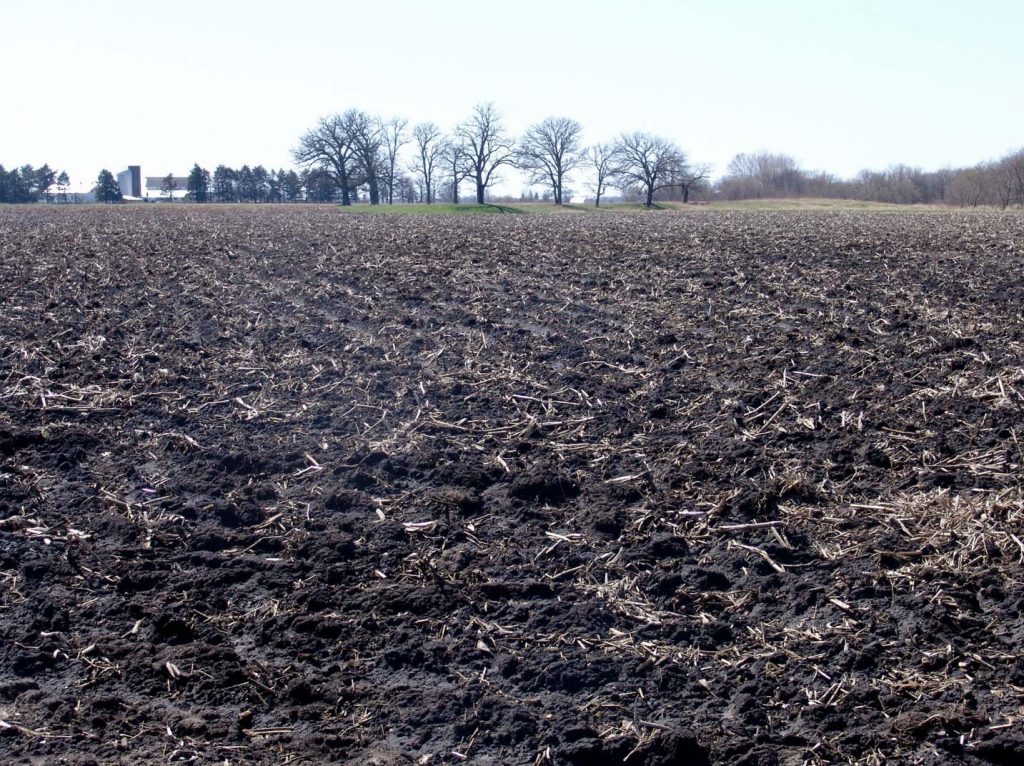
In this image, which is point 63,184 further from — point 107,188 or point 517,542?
point 517,542

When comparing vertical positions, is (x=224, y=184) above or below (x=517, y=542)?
above

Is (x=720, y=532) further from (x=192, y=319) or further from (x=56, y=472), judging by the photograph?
(x=192, y=319)

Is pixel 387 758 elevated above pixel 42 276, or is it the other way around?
pixel 42 276

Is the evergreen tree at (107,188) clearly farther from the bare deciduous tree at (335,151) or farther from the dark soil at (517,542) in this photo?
the dark soil at (517,542)

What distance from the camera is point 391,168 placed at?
112 meters

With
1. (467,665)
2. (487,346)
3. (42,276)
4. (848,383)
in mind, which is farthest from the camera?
(42,276)

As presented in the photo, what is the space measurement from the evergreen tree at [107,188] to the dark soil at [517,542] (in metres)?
107

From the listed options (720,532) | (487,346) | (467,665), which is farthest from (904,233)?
(467,665)

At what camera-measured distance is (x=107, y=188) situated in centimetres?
10819

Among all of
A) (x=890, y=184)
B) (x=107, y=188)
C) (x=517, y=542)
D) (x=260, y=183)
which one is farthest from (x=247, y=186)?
(x=517, y=542)

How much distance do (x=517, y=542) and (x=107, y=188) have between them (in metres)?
115

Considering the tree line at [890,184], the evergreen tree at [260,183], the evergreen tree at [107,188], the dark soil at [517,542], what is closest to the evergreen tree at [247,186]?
the evergreen tree at [260,183]

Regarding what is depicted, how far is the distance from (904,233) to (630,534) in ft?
73.6

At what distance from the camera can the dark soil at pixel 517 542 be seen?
3.77 m
